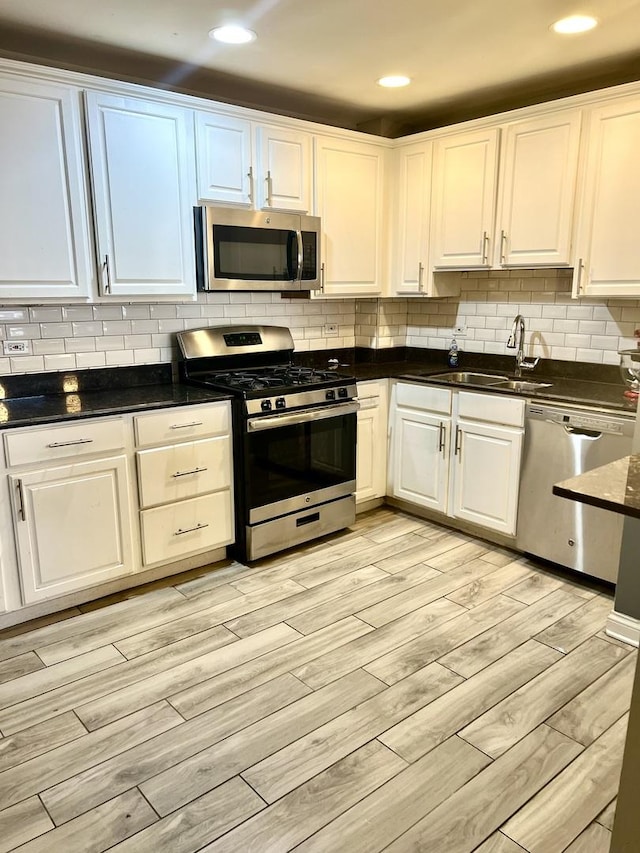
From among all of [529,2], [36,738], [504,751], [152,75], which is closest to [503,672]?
[504,751]

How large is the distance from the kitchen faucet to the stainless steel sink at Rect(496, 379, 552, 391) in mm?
133

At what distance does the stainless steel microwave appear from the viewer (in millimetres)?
3172

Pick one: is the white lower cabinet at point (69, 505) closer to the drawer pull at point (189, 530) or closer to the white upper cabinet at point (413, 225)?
the drawer pull at point (189, 530)

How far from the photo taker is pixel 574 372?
356 cm

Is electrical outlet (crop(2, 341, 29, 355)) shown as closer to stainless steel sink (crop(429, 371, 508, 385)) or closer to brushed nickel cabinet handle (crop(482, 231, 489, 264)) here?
stainless steel sink (crop(429, 371, 508, 385))

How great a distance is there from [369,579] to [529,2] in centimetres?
260

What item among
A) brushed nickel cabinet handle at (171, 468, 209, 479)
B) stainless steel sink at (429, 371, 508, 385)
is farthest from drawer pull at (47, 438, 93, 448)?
stainless steel sink at (429, 371, 508, 385)

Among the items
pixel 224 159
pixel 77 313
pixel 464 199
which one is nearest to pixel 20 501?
pixel 77 313

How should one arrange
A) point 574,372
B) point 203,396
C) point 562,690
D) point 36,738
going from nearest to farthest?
point 36,738
point 562,690
point 203,396
point 574,372

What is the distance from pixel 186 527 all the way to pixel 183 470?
0.30 meters

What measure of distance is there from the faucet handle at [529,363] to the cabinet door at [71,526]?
2432 mm

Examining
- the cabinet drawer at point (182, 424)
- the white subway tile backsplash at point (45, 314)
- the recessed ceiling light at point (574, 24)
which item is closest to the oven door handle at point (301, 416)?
the cabinet drawer at point (182, 424)

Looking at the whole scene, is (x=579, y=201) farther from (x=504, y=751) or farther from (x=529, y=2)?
(x=504, y=751)

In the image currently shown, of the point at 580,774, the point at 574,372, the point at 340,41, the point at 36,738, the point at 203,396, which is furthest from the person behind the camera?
the point at 574,372
